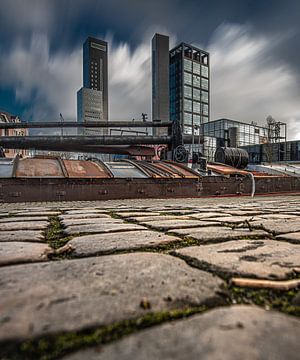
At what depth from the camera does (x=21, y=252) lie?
1.35 metres

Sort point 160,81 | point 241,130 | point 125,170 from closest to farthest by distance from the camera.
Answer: point 125,170
point 241,130
point 160,81

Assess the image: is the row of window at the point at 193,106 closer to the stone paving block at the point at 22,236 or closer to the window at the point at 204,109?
the window at the point at 204,109

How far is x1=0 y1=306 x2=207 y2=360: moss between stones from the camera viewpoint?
57 cm

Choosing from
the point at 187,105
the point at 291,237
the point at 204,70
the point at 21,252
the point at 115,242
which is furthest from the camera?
the point at 204,70

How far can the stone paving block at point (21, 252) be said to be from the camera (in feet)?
4.02

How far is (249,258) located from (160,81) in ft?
228

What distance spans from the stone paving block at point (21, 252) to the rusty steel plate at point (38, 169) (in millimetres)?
6610

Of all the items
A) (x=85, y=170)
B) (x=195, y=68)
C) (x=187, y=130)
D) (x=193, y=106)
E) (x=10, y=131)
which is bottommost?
(x=85, y=170)

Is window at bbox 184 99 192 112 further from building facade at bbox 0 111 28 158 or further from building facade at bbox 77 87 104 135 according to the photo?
building facade at bbox 0 111 28 158


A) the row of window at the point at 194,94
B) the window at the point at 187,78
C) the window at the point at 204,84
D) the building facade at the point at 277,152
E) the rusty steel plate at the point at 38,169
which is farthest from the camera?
the window at the point at 204,84

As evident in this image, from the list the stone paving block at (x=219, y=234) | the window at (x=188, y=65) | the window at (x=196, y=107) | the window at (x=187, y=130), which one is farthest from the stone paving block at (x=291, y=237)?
the window at (x=188, y=65)

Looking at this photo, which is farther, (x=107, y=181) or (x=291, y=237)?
(x=107, y=181)

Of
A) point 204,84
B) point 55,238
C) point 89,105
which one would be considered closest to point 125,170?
point 55,238

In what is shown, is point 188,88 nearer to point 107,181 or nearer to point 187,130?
point 187,130
